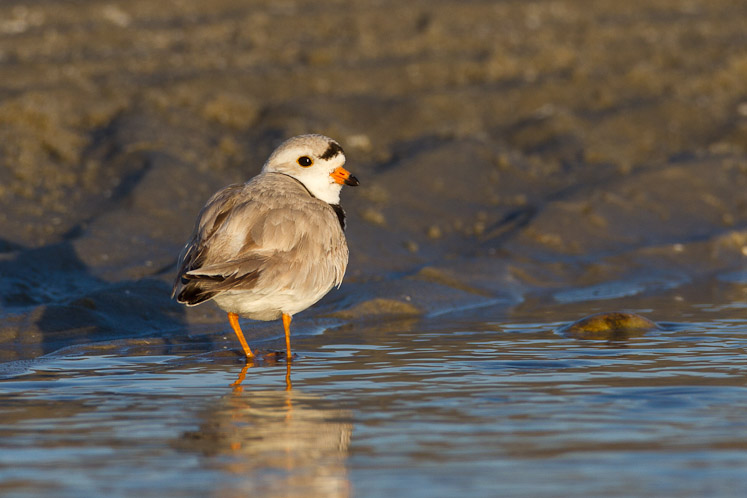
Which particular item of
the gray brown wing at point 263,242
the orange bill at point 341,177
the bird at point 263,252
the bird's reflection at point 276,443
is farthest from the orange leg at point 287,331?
the orange bill at point 341,177

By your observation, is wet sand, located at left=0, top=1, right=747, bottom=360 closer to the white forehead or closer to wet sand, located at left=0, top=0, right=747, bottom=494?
wet sand, located at left=0, top=0, right=747, bottom=494

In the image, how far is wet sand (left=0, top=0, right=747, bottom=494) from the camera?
9250mm

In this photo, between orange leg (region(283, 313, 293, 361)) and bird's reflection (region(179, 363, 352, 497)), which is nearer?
bird's reflection (region(179, 363, 352, 497))

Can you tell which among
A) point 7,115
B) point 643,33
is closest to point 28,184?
point 7,115

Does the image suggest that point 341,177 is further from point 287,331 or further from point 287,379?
point 287,379

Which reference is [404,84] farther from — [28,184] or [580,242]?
[28,184]

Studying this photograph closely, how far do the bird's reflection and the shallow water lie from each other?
0.01 m

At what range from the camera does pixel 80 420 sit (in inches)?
230

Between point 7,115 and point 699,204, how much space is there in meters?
7.27

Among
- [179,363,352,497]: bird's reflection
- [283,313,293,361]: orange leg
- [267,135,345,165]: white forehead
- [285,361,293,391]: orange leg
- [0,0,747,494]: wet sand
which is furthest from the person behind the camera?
[0,0,747,494]: wet sand

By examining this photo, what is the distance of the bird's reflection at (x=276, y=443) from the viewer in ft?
15.4

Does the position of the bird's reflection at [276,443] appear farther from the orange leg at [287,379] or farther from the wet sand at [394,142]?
the wet sand at [394,142]

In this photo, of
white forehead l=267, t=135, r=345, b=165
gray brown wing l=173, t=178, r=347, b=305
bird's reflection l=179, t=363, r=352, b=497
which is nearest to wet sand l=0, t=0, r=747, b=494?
bird's reflection l=179, t=363, r=352, b=497

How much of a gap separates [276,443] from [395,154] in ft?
27.0
